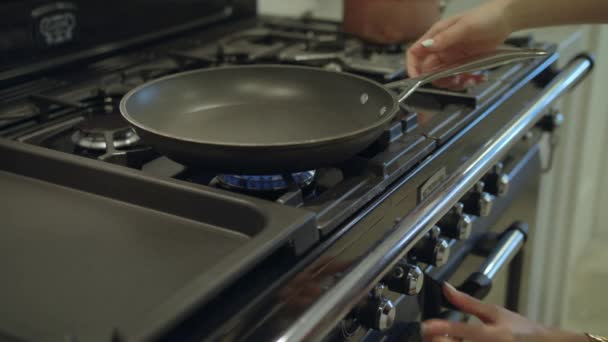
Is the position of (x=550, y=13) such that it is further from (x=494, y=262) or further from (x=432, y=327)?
(x=432, y=327)

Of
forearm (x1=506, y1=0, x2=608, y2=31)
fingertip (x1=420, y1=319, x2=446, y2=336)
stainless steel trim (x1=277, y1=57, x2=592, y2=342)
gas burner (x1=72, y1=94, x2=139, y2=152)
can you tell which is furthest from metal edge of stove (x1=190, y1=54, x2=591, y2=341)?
forearm (x1=506, y1=0, x2=608, y2=31)

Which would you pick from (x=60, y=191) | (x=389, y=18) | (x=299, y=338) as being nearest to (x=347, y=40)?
(x=389, y=18)

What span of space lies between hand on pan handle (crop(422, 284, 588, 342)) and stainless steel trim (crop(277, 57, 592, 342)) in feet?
0.46

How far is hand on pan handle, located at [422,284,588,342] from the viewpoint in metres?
0.77

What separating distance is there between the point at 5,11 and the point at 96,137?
29 cm

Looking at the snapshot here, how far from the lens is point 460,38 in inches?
35.5

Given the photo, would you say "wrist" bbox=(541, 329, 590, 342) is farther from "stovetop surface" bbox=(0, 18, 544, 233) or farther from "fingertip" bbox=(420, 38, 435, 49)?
"fingertip" bbox=(420, 38, 435, 49)

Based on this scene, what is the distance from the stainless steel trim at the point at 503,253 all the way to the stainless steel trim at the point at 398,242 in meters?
0.16

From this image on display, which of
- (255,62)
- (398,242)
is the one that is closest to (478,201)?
(398,242)

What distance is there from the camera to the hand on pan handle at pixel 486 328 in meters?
0.77

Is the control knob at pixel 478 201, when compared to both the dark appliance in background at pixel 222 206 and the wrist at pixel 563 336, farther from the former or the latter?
the wrist at pixel 563 336

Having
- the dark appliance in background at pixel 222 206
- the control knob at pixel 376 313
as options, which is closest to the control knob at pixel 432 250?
the dark appliance in background at pixel 222 206

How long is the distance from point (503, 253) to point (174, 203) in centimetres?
54

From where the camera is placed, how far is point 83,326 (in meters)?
0.43
